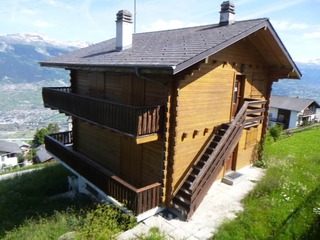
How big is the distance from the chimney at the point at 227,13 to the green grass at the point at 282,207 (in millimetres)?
7792

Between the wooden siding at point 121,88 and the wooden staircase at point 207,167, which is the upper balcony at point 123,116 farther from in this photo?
the wooden staircase at point 207,167

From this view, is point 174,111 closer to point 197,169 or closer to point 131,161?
point 197,169

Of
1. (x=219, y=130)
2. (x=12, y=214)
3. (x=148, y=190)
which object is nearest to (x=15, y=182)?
(x=12, y=214)

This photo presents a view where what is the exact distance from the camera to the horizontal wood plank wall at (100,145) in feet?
42.1

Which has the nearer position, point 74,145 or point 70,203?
point 70,203

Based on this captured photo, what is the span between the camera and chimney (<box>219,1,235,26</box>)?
11.8 m

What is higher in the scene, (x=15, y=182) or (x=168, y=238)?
(x=168, y=238)

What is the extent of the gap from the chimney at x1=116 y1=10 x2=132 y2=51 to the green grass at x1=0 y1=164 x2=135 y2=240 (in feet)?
24.8

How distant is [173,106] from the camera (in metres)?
9.41

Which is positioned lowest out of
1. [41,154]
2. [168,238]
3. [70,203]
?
[41,154]

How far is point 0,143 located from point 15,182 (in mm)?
62901

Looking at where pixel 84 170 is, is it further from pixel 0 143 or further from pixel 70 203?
pixel 0 143

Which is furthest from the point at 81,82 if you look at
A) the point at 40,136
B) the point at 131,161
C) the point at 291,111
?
the point at 40,136

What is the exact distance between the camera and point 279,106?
58250 millimetres
